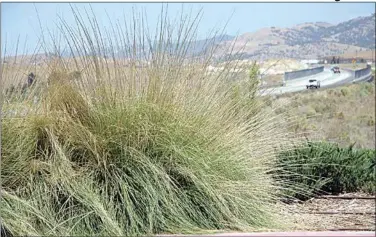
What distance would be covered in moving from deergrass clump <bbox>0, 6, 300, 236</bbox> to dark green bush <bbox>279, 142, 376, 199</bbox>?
2.11 feet

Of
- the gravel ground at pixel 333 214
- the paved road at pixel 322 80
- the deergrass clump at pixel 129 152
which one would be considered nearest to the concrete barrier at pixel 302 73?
the paved road at pixel 322 80

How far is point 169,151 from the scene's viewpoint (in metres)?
3.20

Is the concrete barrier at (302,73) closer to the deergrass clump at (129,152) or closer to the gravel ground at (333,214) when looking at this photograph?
the gravel ground at (333,214)

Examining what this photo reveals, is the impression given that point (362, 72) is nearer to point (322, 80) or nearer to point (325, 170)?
point (322, 80)

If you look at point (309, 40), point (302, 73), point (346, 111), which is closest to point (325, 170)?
point (309, 40)

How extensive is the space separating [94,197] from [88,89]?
691 millimetres

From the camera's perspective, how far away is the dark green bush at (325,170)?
4.22m

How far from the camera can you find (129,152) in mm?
3154

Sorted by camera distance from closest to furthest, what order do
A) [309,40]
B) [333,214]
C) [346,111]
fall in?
1. [333,214]
2. [309,40]
3. [346,111]

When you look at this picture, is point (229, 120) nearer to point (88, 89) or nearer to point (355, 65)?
point (88, 89)

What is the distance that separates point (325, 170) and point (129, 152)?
Result: 2.01 metres

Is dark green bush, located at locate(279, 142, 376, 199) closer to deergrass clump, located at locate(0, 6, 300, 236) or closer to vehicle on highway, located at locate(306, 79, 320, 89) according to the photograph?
deergrass clump, located at locate(0, 6, 300, 236)

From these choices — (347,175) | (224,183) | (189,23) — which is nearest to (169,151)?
(224,183)

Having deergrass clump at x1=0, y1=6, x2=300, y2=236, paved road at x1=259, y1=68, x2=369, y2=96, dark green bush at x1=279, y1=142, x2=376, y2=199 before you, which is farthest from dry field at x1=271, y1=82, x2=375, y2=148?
deergrass clump at x1=0, y1=6, x2=300, y2=236
